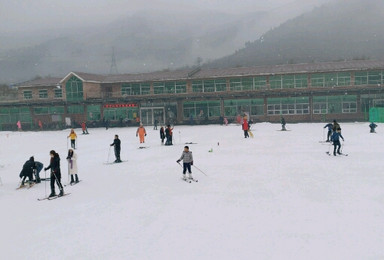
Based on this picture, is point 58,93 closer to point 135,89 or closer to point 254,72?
point 135,89

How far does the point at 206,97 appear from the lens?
45.0 m

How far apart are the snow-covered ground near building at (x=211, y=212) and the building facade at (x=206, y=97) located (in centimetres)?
2721

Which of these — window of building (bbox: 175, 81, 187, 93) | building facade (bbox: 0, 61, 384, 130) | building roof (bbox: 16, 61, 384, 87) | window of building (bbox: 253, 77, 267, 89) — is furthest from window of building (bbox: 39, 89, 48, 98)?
window of building (bbox: 253, 77, 267, 89)

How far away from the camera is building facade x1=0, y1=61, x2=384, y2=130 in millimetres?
42188

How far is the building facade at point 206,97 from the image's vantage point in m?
42.2

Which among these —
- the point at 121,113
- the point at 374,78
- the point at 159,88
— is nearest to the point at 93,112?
the point at 121,113

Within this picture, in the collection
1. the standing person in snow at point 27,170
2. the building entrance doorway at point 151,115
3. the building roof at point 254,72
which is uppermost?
the building roof at point 254,72

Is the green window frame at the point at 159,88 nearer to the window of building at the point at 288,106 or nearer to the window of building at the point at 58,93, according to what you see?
the window of building at the point at 58,93

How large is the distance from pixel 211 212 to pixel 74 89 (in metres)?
44.1

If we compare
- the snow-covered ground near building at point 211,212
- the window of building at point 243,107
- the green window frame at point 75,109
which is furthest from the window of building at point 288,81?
the green window frame at point 75,109

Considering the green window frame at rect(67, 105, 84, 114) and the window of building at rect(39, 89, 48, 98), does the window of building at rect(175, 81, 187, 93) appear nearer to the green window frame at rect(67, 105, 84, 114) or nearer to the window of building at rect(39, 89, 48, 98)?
the green window frame at rect(67, 105, 84, 114)

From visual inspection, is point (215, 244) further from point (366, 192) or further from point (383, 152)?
point (383, 152)

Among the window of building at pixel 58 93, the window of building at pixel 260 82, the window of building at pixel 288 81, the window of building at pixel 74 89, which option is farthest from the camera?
the window of building at pixel 58 93

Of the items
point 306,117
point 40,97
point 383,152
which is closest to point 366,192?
point 383,152
